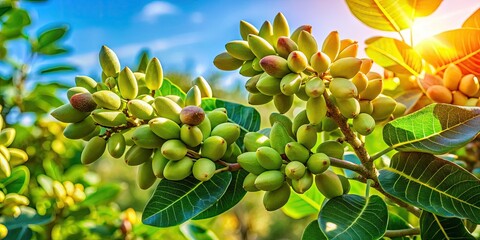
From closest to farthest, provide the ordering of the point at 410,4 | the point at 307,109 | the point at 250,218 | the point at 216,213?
the point at 307,109
the point at 216,213
the point at 410,4
the point at 250,218

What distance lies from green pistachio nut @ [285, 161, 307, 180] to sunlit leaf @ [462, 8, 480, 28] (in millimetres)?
527

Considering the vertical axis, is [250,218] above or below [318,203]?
below

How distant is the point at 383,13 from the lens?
92cm

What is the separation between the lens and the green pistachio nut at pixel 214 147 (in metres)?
0.67

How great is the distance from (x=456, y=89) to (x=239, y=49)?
455 mm

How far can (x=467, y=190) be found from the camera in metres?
0.68

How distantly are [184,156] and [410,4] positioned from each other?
1.71 feet

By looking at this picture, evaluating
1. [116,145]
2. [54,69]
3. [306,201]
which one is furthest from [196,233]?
[54,69]

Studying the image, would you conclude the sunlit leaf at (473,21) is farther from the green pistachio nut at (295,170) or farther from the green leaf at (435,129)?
the green pistachio nut at (295,170)

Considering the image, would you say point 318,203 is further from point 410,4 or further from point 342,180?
point 410,4

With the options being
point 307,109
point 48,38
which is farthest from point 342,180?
point 48,38

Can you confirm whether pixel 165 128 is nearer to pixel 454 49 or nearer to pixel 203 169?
pixel 203 169

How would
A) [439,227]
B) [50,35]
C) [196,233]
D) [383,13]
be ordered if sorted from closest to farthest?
[439,227] < [383,13] < [196,233] < [50,35]

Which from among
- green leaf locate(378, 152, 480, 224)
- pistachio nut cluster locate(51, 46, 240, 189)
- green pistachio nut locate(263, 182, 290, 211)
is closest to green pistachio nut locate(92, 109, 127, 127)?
pistachio nut cluster locate(51, 46, 240, 189)
